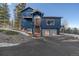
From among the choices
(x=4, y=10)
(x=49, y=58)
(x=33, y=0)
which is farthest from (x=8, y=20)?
(x=49, y=58)

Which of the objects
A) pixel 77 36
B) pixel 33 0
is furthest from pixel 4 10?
pixel 77 36

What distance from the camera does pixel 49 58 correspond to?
3.39 m

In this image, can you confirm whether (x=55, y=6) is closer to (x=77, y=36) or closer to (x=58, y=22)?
(x=58, y=22)

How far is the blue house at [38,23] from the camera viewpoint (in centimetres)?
348

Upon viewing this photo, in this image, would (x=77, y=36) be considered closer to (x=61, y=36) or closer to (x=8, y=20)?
(x=61, y=36)

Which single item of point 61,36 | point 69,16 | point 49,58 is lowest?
point 49,58

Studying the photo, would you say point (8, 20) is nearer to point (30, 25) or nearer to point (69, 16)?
point (30, 25)

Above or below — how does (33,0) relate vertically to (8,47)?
above

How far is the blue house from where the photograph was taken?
3484mm

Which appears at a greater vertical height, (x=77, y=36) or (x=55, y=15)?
(x=55, y=15)

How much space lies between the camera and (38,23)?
A: 3.52 meters

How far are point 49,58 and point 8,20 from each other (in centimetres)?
60

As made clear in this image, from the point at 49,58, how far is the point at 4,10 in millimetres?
712

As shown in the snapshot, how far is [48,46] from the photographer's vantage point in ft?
11.4
